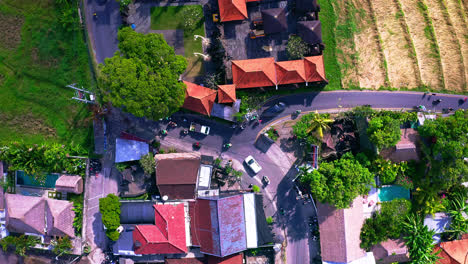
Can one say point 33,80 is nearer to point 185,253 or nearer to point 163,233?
point 163,233

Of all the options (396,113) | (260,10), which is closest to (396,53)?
(396,113)

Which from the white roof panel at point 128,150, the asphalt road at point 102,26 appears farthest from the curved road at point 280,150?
the asphalt road at point 102,26

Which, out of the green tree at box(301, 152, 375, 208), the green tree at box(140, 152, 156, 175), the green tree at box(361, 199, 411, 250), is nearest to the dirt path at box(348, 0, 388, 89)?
the green tree at box(301, 152, 375, 208)

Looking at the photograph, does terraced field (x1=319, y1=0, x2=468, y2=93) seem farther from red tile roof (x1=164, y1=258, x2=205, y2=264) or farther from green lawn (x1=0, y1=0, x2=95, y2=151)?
green lawn (x1=0, y1=0, x2=95, y2=151)

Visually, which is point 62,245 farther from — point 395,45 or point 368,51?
point 395,45

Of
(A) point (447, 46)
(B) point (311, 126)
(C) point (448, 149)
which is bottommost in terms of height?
(C) point (448, 149)

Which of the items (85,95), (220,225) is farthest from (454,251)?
(85,95)

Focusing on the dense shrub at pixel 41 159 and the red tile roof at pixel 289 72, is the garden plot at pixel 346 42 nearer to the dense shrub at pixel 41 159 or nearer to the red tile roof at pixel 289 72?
the red tile roof at pixel 289 72
